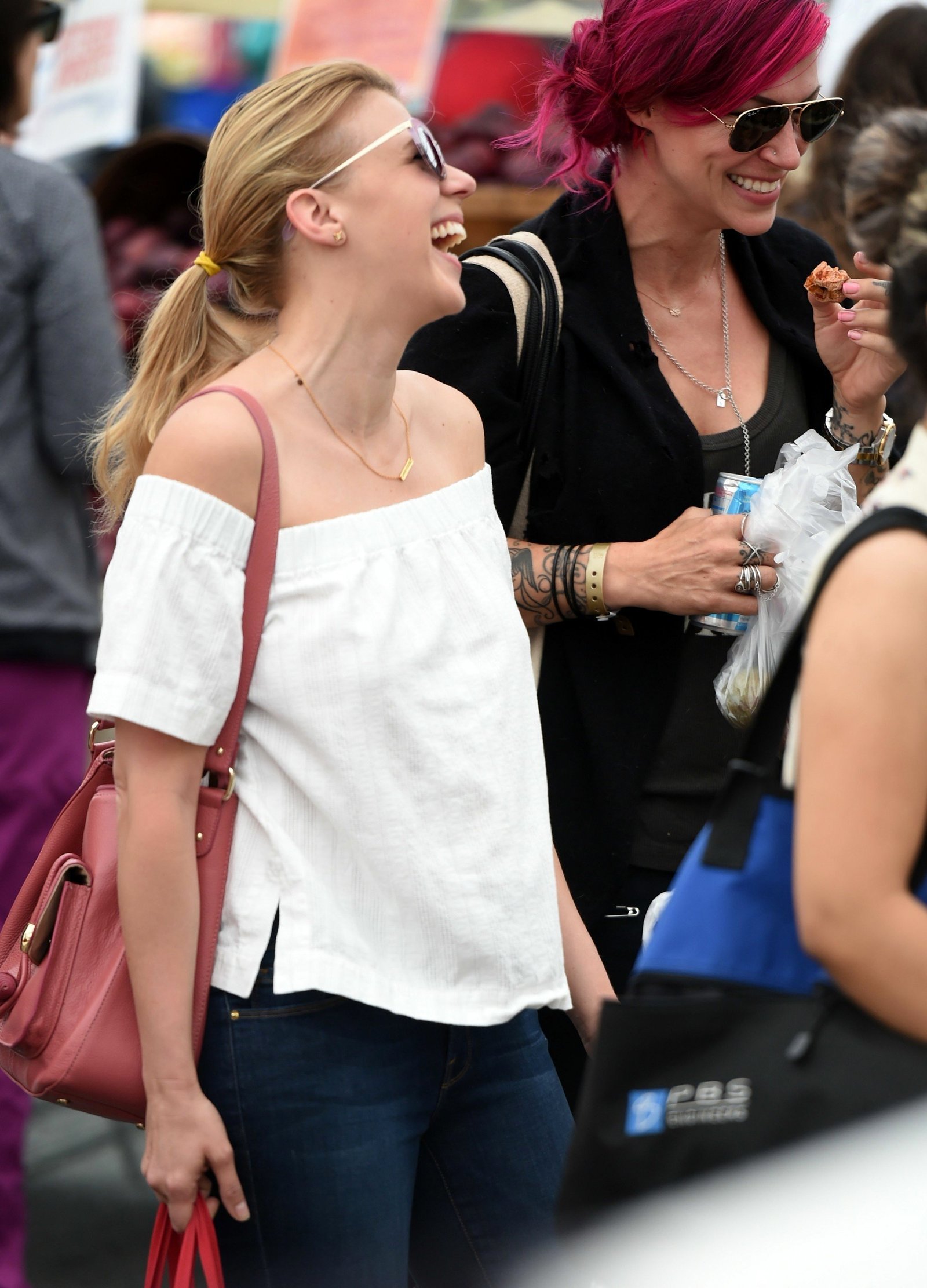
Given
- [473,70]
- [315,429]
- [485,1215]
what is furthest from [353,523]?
[473,70]

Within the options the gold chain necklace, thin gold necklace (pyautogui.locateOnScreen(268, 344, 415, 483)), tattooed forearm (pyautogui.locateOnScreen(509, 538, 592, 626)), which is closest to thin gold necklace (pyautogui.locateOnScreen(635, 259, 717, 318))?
the gold chain necklace

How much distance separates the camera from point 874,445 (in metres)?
2.28

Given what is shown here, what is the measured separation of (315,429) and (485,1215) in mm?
919

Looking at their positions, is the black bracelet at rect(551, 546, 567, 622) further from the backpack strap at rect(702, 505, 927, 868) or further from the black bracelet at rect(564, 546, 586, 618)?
the backpack strap at rect(702, 505, 927, 868)

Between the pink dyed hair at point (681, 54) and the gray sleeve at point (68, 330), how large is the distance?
96 cm

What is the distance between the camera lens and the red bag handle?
1.54 meters

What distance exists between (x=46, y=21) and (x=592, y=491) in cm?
149

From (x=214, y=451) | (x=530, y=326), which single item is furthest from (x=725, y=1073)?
(x=530, y=326)

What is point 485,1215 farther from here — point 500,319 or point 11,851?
point 11,851

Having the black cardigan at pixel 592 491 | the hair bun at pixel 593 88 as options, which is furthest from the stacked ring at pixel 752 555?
the hair bun at pixel 593 88

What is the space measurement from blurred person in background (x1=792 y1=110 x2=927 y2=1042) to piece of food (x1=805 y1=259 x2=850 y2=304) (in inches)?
42.6

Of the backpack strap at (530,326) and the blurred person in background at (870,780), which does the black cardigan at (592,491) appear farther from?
the blurred person in background at (870,780)

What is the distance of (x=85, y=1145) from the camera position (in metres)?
3.64

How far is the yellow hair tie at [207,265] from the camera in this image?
177 cm
